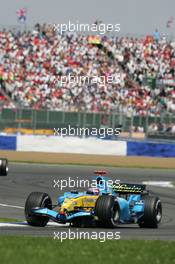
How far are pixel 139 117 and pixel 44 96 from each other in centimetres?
846

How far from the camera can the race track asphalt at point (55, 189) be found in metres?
13.4

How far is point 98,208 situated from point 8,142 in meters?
24.0

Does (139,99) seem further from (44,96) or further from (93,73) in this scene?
(44,96)

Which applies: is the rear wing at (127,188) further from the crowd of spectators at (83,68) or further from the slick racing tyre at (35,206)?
the crowd of spectators at (83,68)

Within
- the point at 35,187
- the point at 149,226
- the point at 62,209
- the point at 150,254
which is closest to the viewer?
the point at 150,254

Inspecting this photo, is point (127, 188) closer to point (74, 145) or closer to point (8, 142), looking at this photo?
point (74, 145)

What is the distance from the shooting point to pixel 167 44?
54.1 metres

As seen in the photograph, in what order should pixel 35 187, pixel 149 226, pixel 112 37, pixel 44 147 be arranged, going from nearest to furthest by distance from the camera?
pixel 149 226 < pixel 35 187 < pixel 44 147 < pixel 112 37

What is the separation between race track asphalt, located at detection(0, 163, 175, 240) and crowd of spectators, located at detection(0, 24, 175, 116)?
10.2 m

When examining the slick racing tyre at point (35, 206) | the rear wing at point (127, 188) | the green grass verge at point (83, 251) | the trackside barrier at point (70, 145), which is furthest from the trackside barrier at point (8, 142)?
the green grass verge at point (83, 251)

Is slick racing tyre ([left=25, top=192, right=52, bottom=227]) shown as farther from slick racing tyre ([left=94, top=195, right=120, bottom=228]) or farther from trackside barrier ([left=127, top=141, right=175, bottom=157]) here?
trackside barrier ([left=127, top=141, right=175, bottom=157])

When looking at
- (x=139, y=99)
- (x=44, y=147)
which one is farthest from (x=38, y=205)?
(x=139, y=99)

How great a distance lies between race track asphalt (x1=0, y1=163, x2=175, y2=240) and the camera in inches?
526

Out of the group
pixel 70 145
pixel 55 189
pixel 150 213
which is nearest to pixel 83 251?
pixel 150 213
